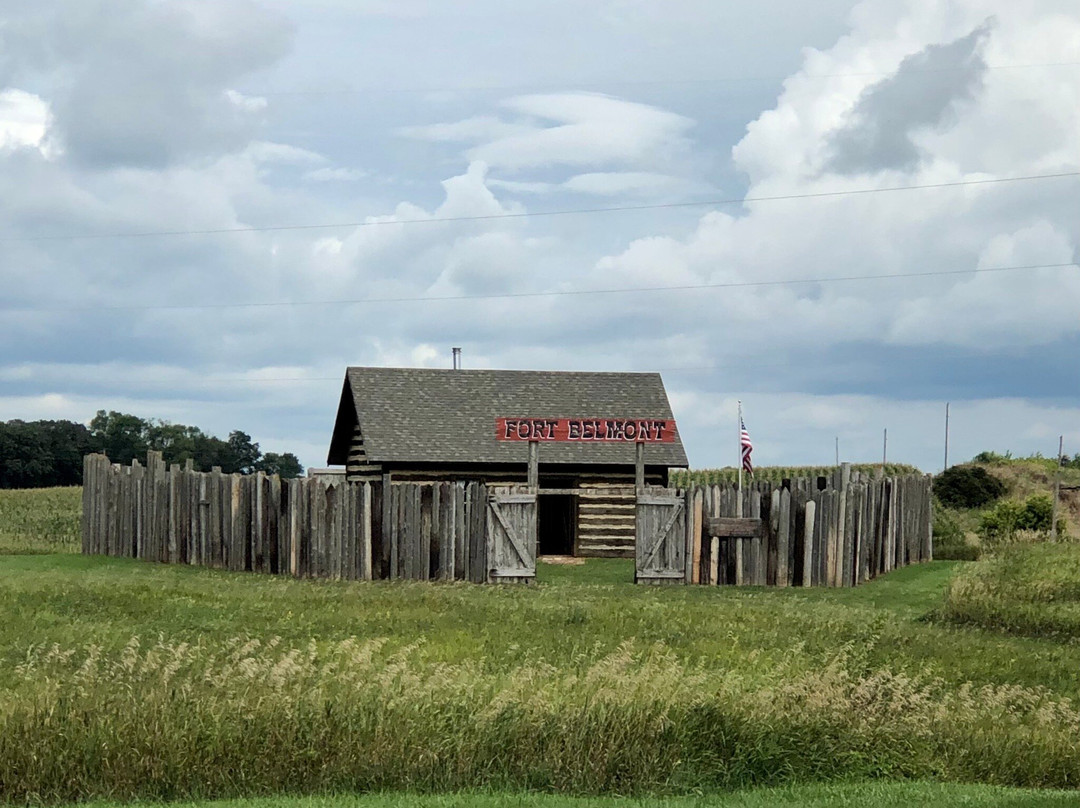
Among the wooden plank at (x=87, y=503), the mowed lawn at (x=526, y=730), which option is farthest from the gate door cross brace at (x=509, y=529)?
the wooden plank at (x=87, y=503)

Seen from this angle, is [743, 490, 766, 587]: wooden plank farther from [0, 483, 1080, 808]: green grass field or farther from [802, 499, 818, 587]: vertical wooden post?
[0, 483, 1080, 808]: green grass field

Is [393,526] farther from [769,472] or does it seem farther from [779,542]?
[769,472]

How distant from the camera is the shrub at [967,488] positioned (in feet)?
161

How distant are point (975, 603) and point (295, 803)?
568 inches

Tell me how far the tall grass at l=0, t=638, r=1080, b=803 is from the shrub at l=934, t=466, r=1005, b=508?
39117mm

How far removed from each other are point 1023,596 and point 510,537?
30.4ft

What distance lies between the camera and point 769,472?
6025 cm

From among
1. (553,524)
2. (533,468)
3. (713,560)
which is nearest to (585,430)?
(533,468)

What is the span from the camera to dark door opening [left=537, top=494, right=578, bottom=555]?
130ft

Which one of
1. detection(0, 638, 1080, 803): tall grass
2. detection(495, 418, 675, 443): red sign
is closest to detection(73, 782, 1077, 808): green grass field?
detection(0, 638, 1080, 803): tall grass

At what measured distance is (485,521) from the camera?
25.9 metres

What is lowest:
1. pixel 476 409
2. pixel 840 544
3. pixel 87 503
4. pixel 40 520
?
pixel 40 520

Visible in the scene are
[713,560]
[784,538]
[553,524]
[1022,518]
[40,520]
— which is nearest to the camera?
[784,538]

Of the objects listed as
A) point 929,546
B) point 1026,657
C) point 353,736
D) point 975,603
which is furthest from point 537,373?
point 353,736
